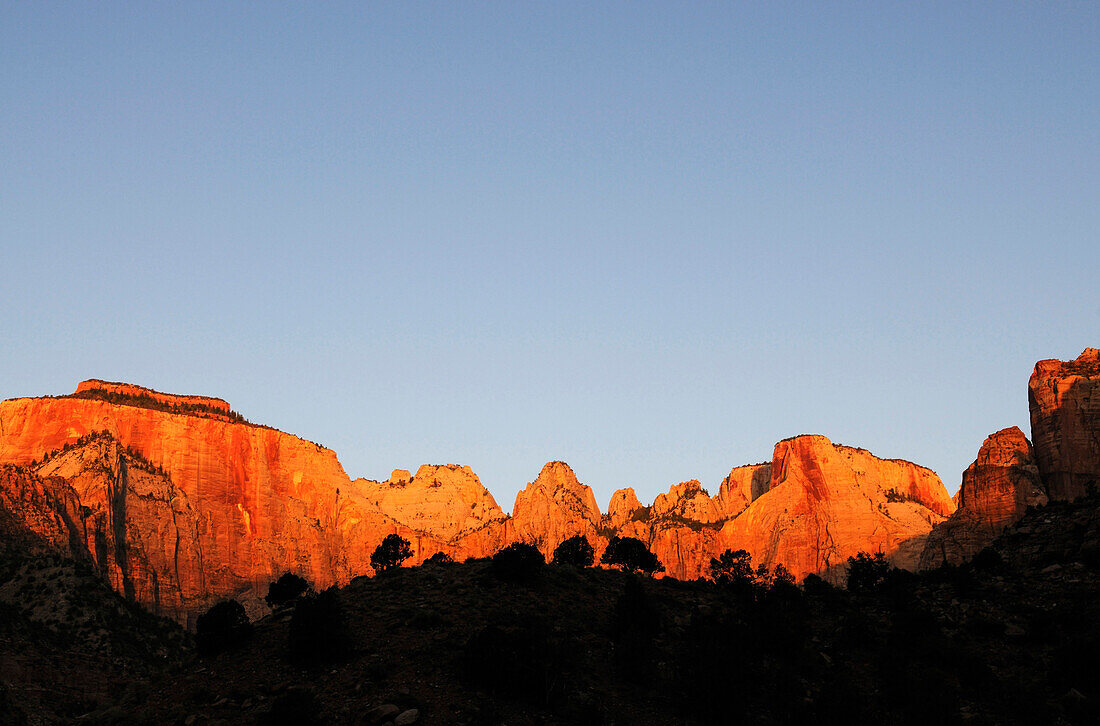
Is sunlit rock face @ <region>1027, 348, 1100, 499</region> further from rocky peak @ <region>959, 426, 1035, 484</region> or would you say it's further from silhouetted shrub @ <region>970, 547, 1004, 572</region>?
silhouetted shrub @ <region>970, 547, 1004, 572</region>

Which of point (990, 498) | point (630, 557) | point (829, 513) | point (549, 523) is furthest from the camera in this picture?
point (549, 523)

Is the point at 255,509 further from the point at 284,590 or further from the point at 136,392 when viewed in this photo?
the point at 284,590

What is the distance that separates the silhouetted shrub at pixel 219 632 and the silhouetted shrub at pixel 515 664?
36.4 feet

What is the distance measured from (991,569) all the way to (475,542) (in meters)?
140

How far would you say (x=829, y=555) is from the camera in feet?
553

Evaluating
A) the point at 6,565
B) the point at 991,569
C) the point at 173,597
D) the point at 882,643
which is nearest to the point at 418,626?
the point at 882,643

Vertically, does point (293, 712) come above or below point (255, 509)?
below

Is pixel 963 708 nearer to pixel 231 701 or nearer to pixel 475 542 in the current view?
pixel 231 701

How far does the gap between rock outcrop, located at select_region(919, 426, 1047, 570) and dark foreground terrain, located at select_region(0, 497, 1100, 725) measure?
48.0 m

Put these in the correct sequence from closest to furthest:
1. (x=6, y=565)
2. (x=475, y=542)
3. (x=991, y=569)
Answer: (x=991, y=569) → (x=6, y=565) → (x=475, y=542)

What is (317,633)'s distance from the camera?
41.8 m

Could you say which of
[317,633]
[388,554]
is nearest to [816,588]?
[317,633]

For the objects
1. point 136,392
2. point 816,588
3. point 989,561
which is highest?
point 136,392

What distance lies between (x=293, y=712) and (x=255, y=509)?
453 feet
